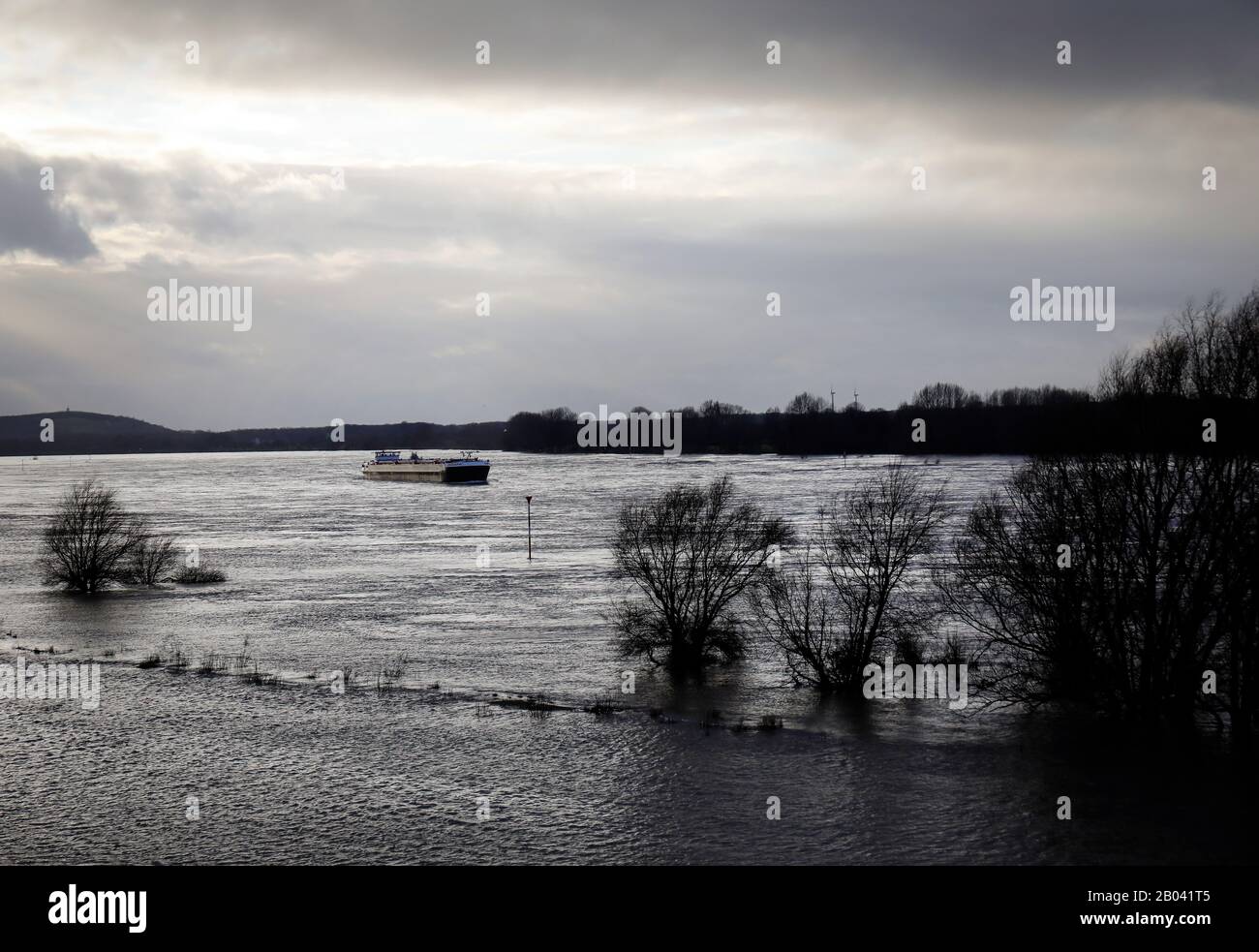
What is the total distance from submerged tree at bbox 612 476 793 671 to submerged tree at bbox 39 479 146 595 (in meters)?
30.0

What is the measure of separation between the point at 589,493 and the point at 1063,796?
89.6m

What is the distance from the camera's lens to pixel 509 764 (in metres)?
22.0

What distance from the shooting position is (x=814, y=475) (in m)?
130

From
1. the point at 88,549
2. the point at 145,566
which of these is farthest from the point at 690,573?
the point at 145,566

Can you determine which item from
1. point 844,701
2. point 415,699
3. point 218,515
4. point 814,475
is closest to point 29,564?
point 218,515

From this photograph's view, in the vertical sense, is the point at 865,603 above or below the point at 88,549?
below

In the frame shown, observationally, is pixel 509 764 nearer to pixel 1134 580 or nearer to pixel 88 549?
pixel 1134 580

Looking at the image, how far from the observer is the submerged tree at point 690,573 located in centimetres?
3241

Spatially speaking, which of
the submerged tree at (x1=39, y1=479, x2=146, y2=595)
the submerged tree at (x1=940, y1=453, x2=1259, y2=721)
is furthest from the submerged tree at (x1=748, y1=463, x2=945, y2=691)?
the submerged tree at (x1=39, y1=479, x2=146, y2=595)

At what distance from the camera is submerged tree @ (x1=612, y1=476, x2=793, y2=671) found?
32.4m

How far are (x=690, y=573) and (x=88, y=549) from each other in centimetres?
3271

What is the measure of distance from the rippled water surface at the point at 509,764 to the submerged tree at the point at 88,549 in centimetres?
786

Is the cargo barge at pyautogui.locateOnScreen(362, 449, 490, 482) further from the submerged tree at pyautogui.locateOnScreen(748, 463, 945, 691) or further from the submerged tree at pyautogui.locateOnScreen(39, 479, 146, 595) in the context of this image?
the submerged tree at pyautogui.locateOnScreen(748, 463, 945, 691)

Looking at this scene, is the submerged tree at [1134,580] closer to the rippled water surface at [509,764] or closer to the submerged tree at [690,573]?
the rippled water surface at [509,764]
